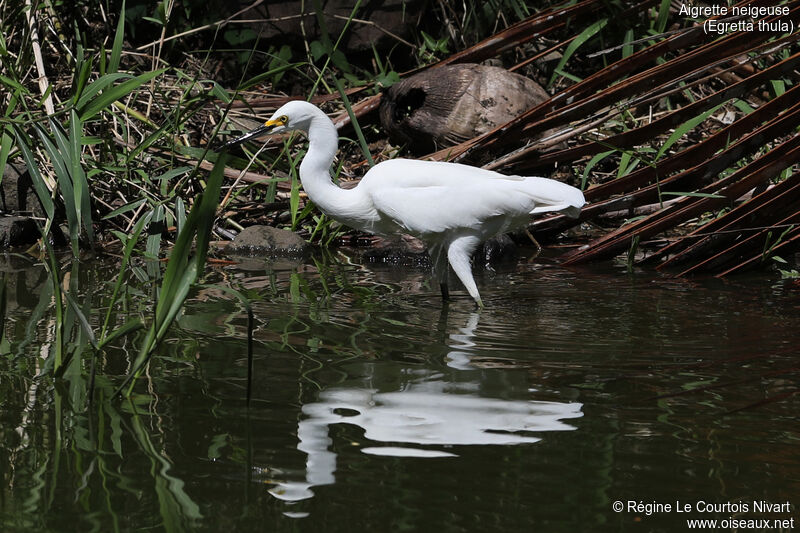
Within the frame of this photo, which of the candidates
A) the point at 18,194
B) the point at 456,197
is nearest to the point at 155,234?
the point at 456,197

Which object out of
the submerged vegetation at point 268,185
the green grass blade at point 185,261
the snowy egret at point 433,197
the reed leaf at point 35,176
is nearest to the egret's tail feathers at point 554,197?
the snowy egret at point 433,197

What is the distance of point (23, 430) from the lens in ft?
7.82

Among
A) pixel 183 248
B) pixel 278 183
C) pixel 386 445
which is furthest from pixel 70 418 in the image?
pixel 278 183

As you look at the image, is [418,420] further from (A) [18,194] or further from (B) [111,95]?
(A) [18,194]

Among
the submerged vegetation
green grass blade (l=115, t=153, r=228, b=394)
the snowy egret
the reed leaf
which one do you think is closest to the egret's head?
the snowy egret

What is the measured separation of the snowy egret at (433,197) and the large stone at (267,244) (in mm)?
1176

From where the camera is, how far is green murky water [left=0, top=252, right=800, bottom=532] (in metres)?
1.97

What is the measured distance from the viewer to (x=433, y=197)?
14.6ft

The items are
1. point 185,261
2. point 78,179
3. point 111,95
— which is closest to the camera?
point 185,261

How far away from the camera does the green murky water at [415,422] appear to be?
1972 mm

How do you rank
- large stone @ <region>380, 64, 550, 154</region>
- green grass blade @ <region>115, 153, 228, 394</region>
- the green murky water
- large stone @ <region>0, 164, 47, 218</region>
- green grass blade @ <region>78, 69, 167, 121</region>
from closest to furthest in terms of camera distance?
the green murky water, green grass blade @ <region>115, 153, 228, 394</region>, green grass blade @ <region>78, 69, 167, 121</region>, large stone @ <region>0, 164, 47, 218</region>, large stone @ <region>380, 64, 550, 154</region>

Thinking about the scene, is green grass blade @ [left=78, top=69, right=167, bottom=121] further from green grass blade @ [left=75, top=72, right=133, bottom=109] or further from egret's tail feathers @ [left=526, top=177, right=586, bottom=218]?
egret's tail feathers @ [left=526, top=177, right=586, bottom=218]

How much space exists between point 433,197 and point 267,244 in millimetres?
1749

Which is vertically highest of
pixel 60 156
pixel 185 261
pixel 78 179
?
pixel 60 156
